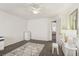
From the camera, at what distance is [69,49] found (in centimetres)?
253

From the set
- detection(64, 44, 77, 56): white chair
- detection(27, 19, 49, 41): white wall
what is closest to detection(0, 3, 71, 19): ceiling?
detection(64, 44, 77, 56): white chair

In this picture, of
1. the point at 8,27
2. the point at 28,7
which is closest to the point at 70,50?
the point at 28,7

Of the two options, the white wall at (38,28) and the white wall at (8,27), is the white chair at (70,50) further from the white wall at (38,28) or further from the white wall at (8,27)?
the white wall at (38,28)

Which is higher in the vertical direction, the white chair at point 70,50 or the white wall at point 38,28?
the white wall at point 38,28

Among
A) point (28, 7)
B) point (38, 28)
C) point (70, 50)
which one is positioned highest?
point (28, 7)

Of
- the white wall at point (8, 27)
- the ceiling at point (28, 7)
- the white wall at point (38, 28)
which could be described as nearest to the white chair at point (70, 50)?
the ceiling at point (28, 7)

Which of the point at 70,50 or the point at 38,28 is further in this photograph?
the point at 38,28

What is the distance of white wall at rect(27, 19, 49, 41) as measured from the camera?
5.93 m

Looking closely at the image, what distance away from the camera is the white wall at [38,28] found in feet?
19.5

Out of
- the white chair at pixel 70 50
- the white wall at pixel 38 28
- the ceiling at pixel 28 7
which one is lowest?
the white chair at pixel 70 50

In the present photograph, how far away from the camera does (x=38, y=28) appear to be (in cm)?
617

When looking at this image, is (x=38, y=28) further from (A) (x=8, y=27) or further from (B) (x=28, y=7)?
(B) (x=28, y=7)

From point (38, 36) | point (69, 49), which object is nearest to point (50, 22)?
point (38, 36)

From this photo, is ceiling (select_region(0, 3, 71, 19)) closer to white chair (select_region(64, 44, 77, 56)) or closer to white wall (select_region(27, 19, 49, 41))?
white chair (select_region(64, 44, 77, 56))
